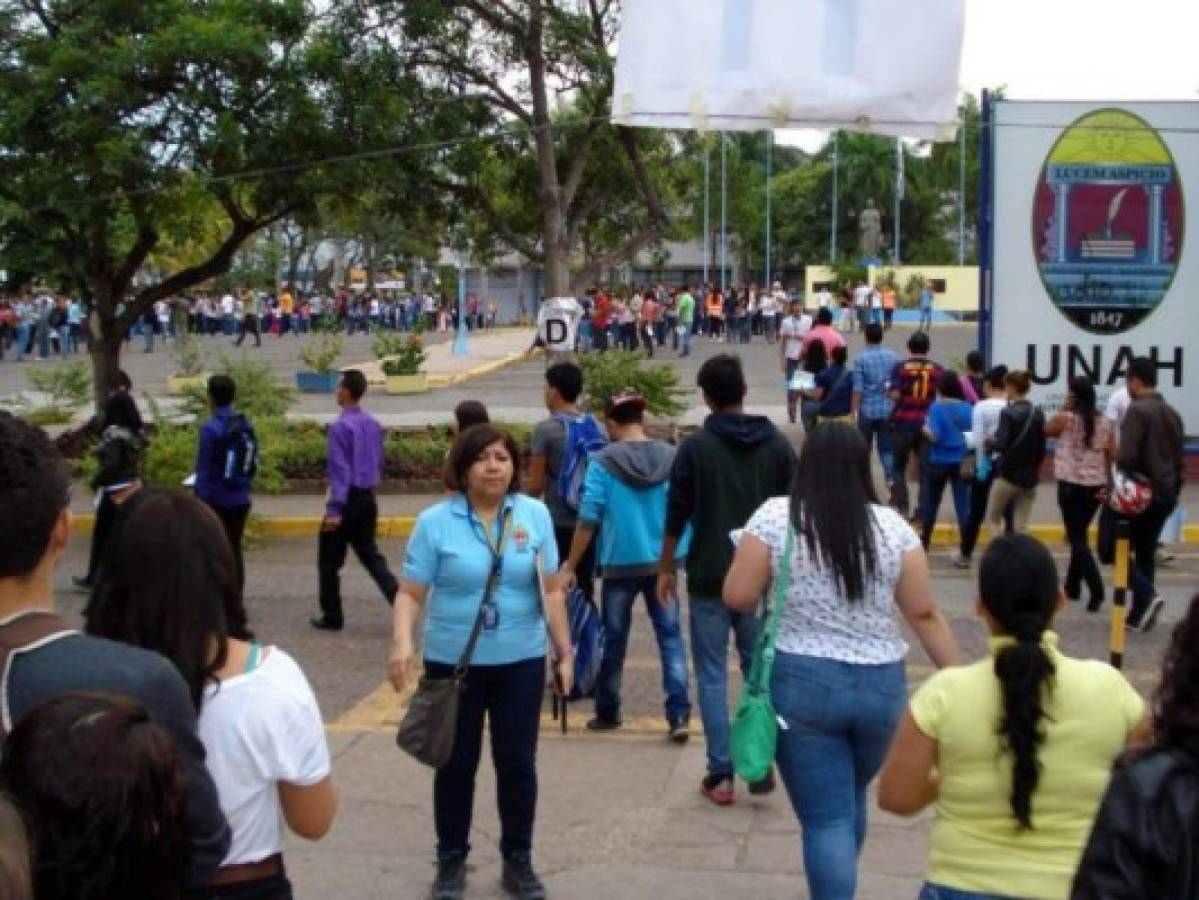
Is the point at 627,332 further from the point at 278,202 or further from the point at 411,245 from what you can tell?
the point at 411,245

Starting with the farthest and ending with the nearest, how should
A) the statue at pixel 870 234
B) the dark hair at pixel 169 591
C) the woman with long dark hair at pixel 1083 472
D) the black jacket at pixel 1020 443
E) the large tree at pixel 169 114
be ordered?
the statue at pixel 870 234
the large tree at pixel 169 114
the black jacket at pixel 1020 443
the woman with long dark hair at pixel 1083 472
the dark hair at pixel 169 591

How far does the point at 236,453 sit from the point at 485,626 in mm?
5050

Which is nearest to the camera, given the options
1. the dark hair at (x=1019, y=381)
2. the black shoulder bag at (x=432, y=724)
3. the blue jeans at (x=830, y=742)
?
the blue jeans at (x=830, y=742)

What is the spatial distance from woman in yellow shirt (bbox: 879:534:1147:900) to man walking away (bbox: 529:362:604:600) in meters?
4.77

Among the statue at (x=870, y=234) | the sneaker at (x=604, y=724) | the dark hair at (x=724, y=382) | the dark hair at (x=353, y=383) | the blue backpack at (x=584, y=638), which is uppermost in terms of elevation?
the statue at (x=870, y=234)

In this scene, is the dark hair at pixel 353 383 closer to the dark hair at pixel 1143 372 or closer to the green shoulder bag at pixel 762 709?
the dark hair at pixel 1143 372

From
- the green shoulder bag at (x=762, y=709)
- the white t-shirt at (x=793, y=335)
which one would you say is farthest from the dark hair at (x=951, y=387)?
the white t-shirt at (x=793, y=335)

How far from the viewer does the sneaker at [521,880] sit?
571 centimetres

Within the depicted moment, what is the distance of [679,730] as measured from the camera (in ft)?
25.6

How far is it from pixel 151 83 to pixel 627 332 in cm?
2414

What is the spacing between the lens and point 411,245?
263 feet

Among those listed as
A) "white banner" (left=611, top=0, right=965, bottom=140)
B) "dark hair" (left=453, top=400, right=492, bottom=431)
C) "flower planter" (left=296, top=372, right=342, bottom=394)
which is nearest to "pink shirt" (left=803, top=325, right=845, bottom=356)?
"white banner" (left=611, top=0, right=965, bottom=140)

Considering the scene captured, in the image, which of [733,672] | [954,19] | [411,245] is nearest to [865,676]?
[733,672]

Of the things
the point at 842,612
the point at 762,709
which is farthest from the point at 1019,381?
the point at 762,709
